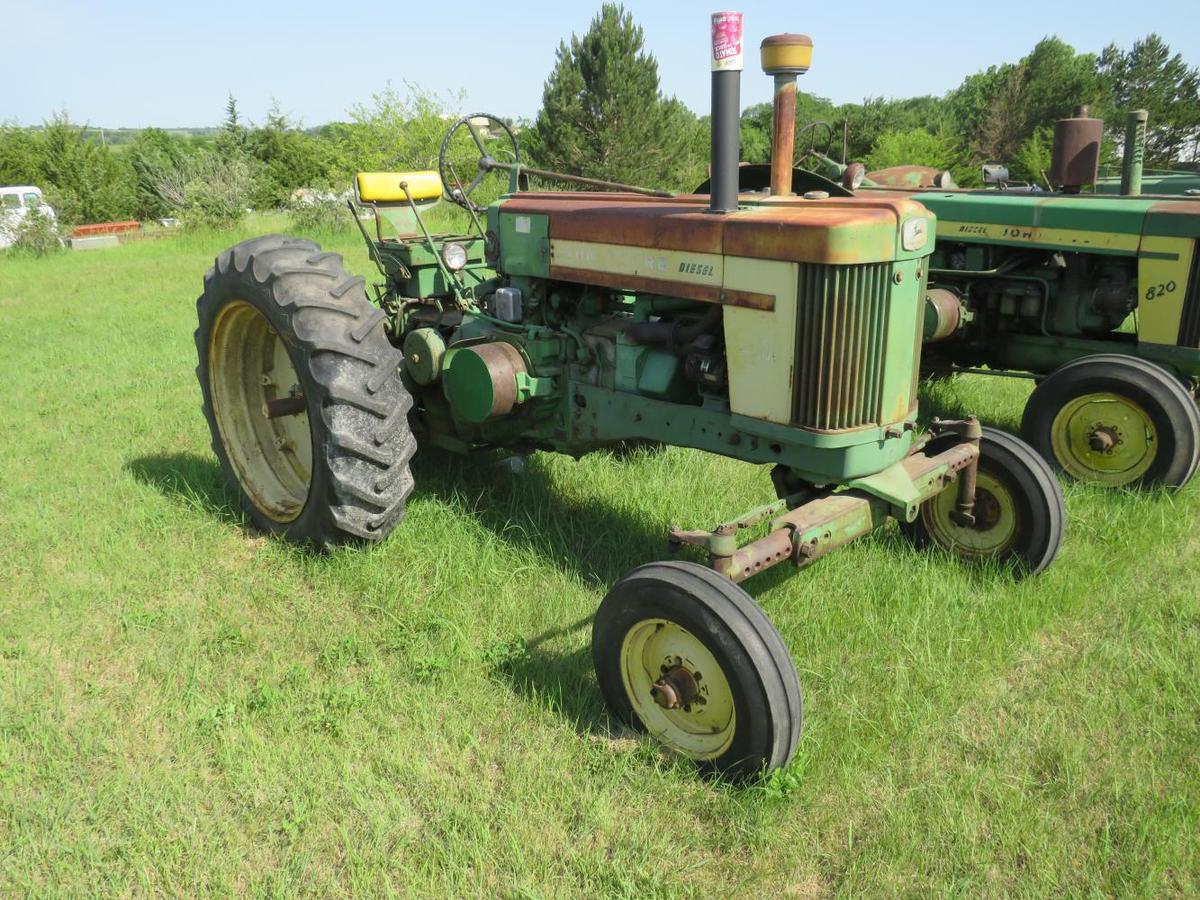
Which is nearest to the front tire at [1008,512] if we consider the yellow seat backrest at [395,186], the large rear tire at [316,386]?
the large rear tire at [316,386]

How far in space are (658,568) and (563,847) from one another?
2.66 ft

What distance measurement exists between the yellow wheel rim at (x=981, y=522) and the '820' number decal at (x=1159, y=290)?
87.4 inches

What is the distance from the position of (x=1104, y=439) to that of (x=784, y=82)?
282 centimetres

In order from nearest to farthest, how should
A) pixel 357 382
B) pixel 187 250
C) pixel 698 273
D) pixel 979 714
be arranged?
1. pixel 979 714
2. pixel 698 273
3. pixel 357 382
4. pixel 187 250

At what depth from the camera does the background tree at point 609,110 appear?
35.4 m

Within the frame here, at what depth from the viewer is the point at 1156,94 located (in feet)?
98.1

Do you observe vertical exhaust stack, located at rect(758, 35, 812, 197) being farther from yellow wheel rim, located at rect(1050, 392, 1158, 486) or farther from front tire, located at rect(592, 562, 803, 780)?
yellow wheel rim, located at rect(1050, 392, 1158, 486)

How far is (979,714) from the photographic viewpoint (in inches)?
117

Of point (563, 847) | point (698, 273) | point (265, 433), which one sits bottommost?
point (563, 847)

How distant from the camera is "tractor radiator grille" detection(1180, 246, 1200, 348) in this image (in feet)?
16.2

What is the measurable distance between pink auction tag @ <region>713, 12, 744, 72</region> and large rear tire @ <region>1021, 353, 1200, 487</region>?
2.92 metres

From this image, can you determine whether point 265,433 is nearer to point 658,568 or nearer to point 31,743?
point 31,743

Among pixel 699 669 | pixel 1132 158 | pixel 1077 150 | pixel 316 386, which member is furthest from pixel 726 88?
pixel 1132 158

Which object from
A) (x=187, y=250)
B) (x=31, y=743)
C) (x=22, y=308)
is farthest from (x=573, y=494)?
(x=187, y=250)
